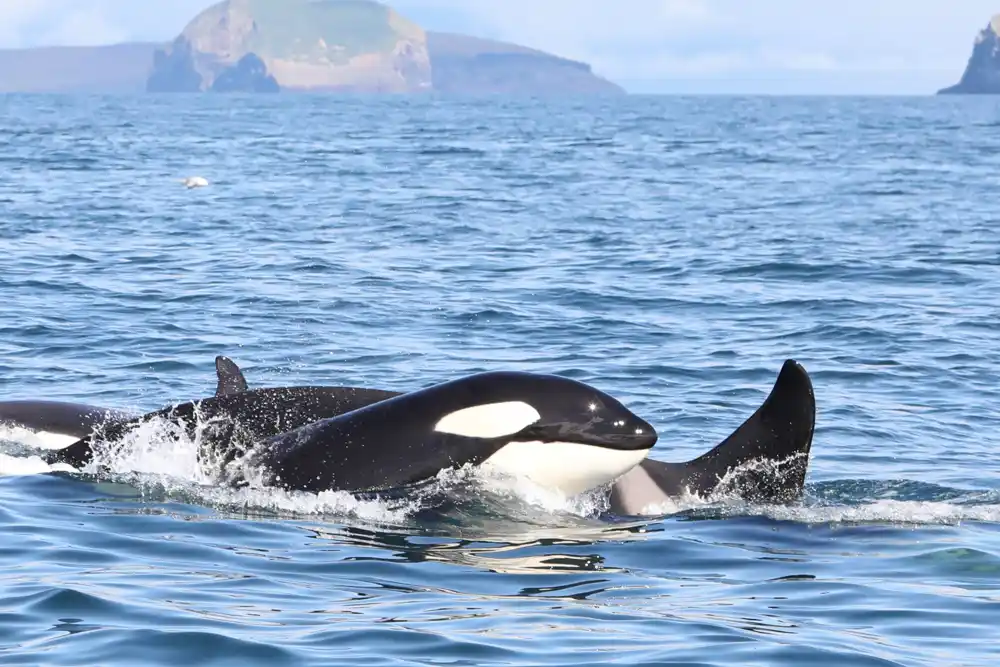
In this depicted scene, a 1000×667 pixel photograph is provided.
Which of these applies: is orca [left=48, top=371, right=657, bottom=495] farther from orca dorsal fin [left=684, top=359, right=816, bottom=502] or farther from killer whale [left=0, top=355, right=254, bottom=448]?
killer whale [left=0, top=355, right=254, bottom=448]

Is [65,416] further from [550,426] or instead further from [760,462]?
[760,462]

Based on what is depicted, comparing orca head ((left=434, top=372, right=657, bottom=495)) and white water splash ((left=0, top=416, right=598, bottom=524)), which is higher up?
orca head ((left=434, top=372, right=657, bottom=495))

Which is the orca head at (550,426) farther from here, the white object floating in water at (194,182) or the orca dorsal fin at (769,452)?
the white object floating in water at (194,182)

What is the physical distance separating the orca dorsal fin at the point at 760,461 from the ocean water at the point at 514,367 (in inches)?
9.0

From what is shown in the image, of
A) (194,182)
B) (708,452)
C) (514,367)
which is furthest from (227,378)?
(194,182)

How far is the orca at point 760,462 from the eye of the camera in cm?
1009

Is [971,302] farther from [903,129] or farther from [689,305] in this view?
[903,129]

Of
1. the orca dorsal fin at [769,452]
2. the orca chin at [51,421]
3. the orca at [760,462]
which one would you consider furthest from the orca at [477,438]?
the orca chin at [51,421]

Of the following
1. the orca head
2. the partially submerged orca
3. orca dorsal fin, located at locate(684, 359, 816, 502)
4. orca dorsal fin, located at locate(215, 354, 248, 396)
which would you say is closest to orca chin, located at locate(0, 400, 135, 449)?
orca dorsal fin, located at locate(215, 354, 248, 396)

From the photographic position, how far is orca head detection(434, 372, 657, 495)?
9.22 meters

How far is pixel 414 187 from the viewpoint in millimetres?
37812

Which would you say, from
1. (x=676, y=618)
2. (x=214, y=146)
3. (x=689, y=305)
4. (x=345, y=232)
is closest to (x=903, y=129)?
(x=214, y=146)

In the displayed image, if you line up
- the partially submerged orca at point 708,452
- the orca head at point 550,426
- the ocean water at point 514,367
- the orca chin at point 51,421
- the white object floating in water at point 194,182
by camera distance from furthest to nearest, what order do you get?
1. the white object floating in water at point 194,182
2. the orca chin at point 51,421
3. the partially submerged orca at point 708,452
4. the orca head at point 550,426
5. the ocean water at point 514,367

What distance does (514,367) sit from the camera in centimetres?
1555
